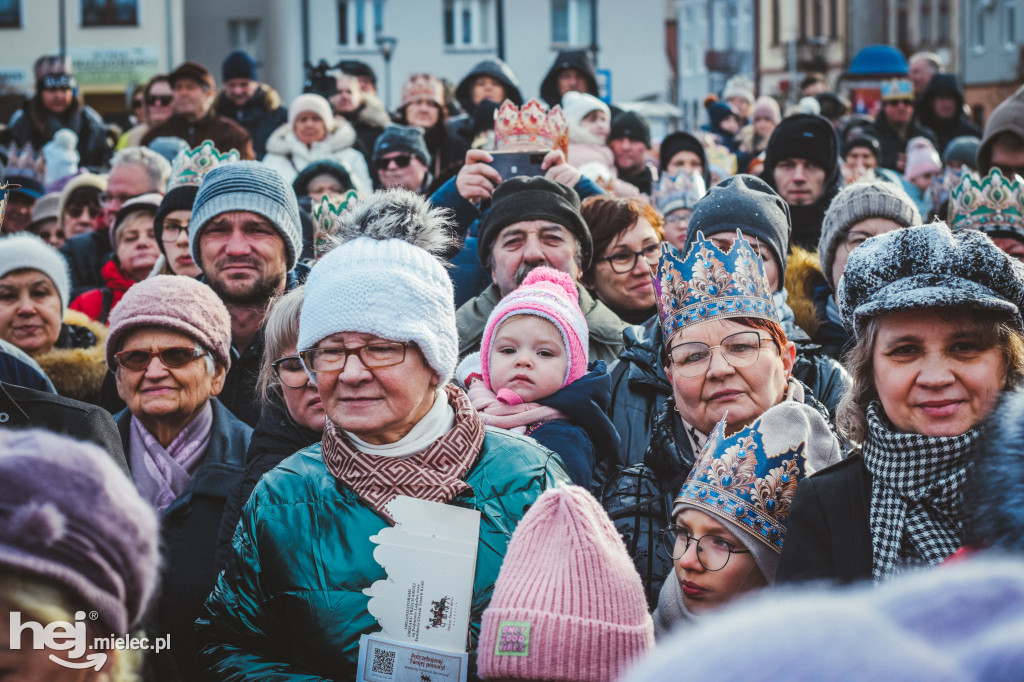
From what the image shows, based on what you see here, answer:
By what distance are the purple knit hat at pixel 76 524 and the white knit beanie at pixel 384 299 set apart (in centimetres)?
131

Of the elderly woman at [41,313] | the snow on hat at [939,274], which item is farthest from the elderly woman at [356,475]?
the elderly woman at [41,313]

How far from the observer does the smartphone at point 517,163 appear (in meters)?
5.75

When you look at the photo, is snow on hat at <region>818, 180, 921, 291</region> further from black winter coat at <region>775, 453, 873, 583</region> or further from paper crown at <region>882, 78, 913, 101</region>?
paper crown at <region>882, 78, 913, 101</region>

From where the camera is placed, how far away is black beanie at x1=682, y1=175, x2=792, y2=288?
4.84 m

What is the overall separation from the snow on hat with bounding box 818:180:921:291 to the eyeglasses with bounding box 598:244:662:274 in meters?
0.75

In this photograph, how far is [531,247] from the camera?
4.99 m

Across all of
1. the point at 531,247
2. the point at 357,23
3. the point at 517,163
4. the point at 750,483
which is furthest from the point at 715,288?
the point at 357,23

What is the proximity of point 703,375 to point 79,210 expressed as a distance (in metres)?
5.88

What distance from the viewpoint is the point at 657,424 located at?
12.6 feet

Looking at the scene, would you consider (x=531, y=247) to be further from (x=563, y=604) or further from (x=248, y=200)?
(x=563, y=604)

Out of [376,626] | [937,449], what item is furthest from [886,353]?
[376,626]

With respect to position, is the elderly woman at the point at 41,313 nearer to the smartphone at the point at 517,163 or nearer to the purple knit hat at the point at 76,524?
the smartphone at the point at 517,163

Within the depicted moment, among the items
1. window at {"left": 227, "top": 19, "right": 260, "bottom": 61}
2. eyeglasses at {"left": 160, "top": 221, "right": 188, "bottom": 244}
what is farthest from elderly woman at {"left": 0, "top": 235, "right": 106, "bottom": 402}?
window at {"left": 227, "top": 19, "right": 260, "bottom": 61}

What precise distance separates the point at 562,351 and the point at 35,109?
9209 mm
